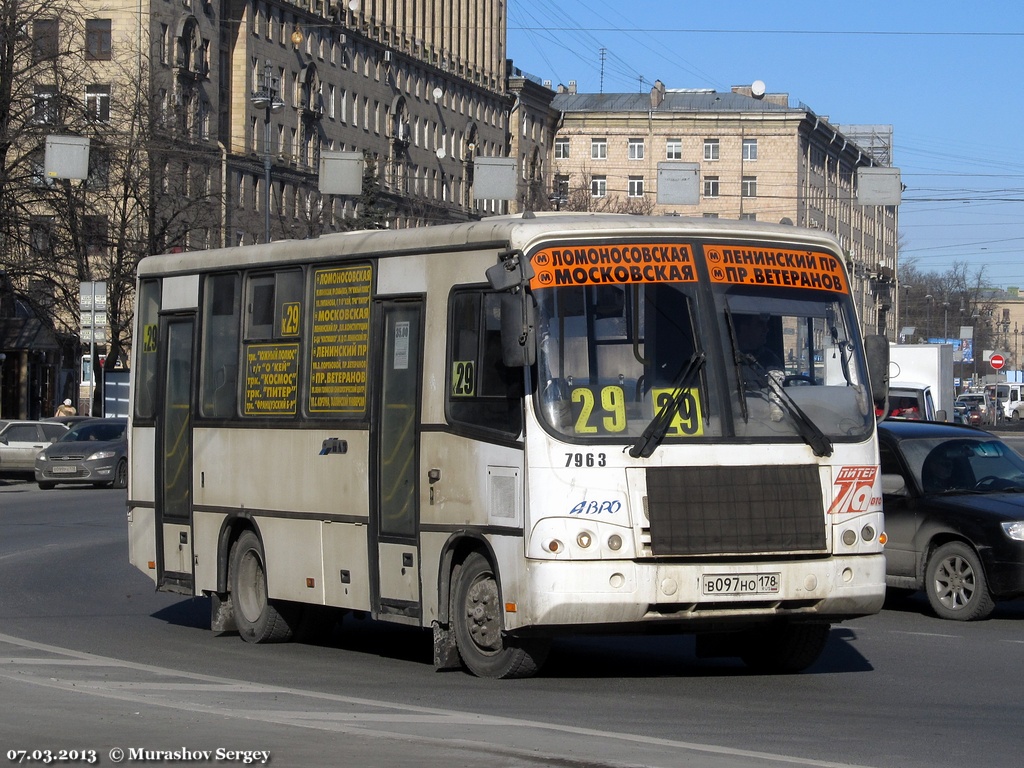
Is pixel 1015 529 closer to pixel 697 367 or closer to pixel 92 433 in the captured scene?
pixel 697 367

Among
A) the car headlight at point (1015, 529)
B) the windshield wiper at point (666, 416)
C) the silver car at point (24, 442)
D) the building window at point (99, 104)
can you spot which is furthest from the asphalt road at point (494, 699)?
the building window at point (99, 104)

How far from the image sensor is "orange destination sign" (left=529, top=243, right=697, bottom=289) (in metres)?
10.9

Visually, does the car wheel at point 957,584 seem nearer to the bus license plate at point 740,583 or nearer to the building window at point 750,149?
the bus license plate at point 740,583

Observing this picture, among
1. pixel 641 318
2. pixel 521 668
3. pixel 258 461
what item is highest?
pixel 641 318

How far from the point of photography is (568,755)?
8.32 meters

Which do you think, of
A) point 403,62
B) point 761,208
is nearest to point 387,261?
point 403,62

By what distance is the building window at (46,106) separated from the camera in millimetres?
46031


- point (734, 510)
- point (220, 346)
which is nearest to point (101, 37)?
point (220, 346)

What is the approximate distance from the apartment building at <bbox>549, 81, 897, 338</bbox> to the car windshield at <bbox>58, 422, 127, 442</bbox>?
73542 millimetres

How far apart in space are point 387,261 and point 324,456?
147 centimetres

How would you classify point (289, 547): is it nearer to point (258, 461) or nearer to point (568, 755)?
point (258, 461)

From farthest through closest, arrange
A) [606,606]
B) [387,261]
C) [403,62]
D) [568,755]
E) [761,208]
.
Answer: [761,208]
[403,62]
[387,261]
[606,606]
[568,755]

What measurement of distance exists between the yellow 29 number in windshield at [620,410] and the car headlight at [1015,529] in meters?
5.18

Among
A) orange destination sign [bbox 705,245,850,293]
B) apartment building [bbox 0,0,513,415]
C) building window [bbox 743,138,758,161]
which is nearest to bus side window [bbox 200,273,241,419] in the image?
orange destination sign [bbox 705,245,850,293]
